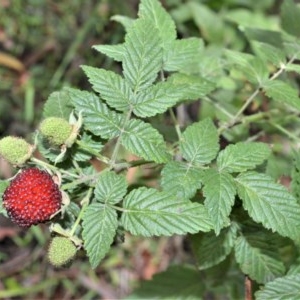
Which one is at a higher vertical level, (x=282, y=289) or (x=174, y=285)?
(x=282, y=289)

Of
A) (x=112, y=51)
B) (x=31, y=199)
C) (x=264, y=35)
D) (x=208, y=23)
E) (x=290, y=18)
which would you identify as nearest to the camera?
(x=31, y=199)

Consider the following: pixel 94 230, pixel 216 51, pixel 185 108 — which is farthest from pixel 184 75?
pixel 185 108

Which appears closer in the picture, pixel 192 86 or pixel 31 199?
pixel 31 199

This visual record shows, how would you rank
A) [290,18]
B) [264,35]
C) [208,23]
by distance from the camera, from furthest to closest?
[208,23], [264,35], [290,18]

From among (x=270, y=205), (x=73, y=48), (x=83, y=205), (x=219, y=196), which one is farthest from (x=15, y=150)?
(x=73, y=48)

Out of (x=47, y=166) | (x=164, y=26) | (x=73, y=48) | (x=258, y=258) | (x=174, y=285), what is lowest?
(x=174, y=285)

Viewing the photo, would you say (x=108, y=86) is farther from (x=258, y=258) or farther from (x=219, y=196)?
(x=258, y=258)

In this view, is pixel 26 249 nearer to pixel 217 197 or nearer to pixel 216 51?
pixel 216 51
